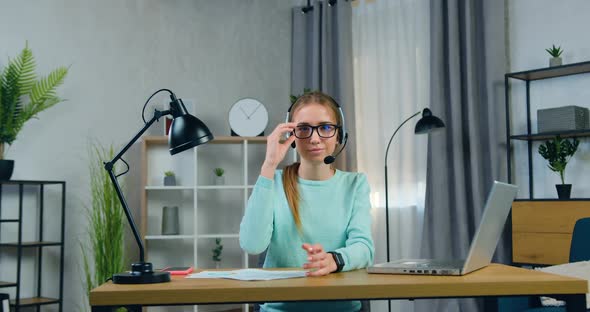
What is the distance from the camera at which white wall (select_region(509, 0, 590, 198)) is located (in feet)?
12.5

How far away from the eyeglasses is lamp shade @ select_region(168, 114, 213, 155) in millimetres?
297

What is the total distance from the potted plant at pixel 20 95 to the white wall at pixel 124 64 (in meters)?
0.12

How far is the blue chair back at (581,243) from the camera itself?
9.87 feet

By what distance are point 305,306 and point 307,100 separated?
621 millimetres

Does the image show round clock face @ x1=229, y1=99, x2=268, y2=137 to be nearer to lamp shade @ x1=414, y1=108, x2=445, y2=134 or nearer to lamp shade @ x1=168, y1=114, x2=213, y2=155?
lamp shade @ x1=414, y1=108, x2=445, y2=134

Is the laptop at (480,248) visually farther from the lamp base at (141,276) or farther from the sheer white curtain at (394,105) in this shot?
the sheer white curtain at (394,105)

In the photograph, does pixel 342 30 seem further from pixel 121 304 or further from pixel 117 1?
pixel 121 304

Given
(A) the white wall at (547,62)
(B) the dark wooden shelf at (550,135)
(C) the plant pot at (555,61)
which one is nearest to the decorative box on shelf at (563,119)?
(B) the dark wooden shelf at (550,135)

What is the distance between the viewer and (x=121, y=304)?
4.47 feet

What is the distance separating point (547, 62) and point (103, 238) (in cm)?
302

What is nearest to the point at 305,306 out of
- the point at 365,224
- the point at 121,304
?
the point at 365,224

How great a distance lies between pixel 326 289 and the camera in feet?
4.45

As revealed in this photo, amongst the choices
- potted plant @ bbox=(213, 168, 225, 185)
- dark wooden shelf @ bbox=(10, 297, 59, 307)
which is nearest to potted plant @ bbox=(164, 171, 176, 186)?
potted plant @ bbox=(213, 168, 225, 185)

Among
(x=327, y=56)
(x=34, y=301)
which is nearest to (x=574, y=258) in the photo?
(x=327, y=56)
